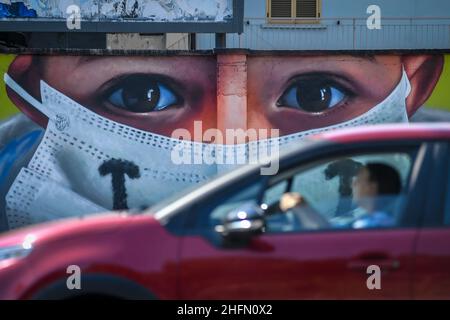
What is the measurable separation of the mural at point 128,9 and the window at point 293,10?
5.20 metres

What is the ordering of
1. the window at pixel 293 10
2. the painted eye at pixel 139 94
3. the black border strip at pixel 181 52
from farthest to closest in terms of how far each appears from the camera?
the window at pixel 293 10 → the painted eye at pixel 139 94 → the black border strip at pixel 181 52

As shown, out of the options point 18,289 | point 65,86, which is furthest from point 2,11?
point 18,289

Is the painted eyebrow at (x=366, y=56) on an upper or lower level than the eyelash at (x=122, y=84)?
upper

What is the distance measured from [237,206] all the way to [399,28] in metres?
13.0

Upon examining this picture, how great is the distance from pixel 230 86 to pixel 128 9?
213 cm

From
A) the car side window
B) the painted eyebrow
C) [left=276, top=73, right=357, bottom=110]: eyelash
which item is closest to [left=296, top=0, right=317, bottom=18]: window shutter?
the painted eyebrow

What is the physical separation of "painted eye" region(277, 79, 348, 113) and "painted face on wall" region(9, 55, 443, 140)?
15 millimetres

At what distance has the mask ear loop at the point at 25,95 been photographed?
35.9 feet

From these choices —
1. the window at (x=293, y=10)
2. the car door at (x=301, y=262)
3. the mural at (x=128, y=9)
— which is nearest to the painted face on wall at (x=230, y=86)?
the mural at (x=128, y=9)

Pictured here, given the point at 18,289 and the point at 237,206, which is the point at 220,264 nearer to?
the point at 237,206

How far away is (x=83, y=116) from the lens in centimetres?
1096

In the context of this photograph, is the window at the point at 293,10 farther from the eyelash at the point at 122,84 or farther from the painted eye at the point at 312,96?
the eyelash at the point at 122,84

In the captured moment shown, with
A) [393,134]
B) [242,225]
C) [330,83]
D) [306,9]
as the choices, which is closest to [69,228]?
[242,225]

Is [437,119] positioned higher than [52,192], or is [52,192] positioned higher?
[437,119]
